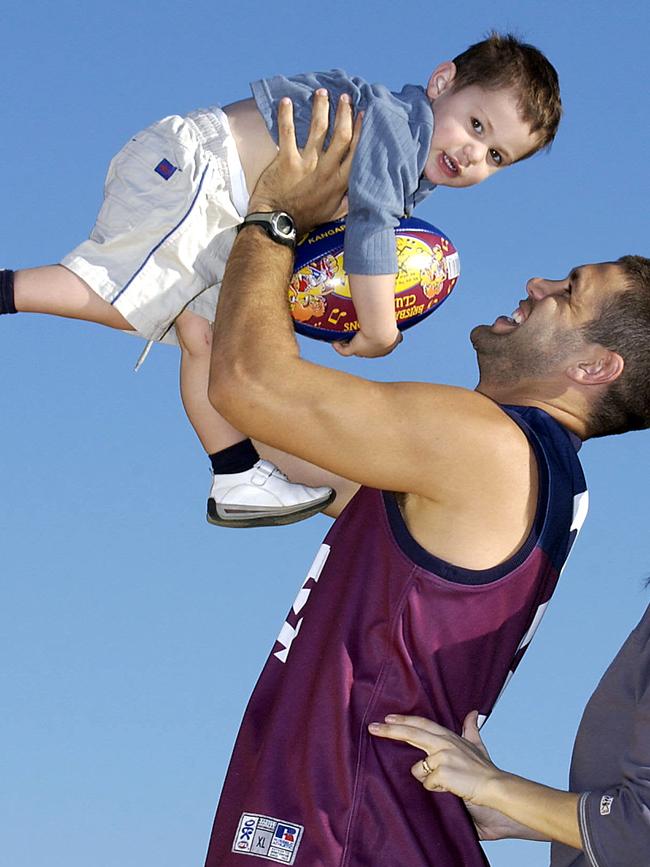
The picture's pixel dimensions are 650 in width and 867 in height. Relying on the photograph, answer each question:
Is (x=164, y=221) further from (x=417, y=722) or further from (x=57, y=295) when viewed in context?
(x=417, y=722)

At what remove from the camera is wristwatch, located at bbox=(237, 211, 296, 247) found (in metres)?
5.05

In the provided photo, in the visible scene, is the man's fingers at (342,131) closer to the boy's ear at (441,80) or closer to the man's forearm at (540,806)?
the boy's ear at (441,80)

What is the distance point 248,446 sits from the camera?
6.19 meters

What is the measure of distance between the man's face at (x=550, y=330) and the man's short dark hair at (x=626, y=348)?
0.04m

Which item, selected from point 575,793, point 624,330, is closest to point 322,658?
point 575,793

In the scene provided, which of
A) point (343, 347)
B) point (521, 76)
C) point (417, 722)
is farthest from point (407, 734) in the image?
point (521, 76)

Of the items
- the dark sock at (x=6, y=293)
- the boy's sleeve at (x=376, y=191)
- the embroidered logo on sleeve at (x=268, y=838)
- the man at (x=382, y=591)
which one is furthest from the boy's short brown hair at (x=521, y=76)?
the embroidered logo on sleeve at (x=268, y=838)

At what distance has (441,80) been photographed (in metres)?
6.03

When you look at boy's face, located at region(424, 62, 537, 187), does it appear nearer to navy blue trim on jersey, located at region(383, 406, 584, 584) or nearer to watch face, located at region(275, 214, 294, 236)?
watch face, located at region(275, 214, 294, 236)

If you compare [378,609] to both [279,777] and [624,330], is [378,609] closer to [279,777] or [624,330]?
[279,777]

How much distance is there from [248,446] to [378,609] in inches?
85.5

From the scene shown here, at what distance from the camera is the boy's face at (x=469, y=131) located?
582cm

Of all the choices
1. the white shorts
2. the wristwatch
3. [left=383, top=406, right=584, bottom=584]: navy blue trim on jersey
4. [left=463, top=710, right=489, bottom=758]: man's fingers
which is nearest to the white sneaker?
the white shorts

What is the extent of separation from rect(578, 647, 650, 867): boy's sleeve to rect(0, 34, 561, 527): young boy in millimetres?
2336
